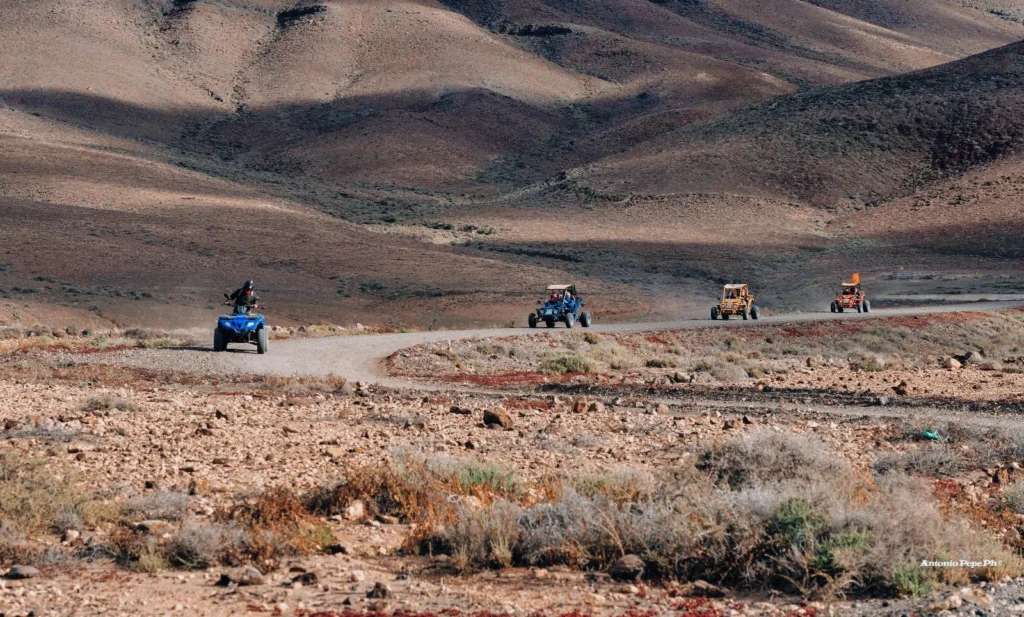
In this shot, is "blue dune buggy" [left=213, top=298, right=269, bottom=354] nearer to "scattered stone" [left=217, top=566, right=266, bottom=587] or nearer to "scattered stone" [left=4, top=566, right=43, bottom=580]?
"scattered stone" [left=4, top=566, right=43, bottom=580]

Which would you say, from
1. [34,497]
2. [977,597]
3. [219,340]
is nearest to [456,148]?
[219,340]

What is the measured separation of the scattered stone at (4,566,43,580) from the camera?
830 centimetres

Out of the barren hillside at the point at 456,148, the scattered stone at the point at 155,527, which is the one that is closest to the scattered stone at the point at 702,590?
the scattered stone at the point at 155,527

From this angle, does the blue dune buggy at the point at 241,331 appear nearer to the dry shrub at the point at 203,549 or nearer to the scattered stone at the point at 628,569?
the dry shrub at the point at 203,549

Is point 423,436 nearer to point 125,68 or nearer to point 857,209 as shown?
point 857,209

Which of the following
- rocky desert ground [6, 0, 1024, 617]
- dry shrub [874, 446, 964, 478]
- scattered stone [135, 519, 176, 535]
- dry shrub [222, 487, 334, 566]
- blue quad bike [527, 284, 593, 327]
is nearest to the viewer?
rocky desert ground [6, 0, 1024, 617]

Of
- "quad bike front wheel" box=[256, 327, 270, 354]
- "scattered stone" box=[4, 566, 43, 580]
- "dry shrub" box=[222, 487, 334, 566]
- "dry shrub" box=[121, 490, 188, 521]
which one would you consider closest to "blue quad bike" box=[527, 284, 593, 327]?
"quad bike front wheel" box=[256, 327, 270, 354]

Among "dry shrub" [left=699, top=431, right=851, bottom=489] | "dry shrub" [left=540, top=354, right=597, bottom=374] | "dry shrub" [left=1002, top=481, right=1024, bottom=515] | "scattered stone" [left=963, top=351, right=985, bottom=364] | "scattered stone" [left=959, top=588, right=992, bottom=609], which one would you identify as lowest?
"scattered stone" [left=959, top=588, right=992, bottom=609]

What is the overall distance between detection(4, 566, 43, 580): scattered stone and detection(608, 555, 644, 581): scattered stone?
402 centimetres

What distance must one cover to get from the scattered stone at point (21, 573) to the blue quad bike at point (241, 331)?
19.8 metres

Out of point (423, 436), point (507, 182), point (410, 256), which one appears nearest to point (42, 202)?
point (410, 256)

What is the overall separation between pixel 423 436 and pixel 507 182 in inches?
3424

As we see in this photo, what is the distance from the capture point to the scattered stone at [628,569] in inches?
321

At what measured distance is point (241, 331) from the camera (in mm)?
28141
